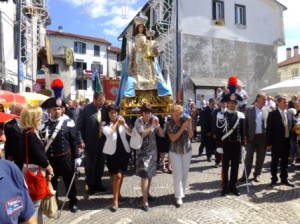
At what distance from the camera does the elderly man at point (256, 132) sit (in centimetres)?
713

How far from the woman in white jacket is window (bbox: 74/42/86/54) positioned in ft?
163

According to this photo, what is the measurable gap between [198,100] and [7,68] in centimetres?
1069

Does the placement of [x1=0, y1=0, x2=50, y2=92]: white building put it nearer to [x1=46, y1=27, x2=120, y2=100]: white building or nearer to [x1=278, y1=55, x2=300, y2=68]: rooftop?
[x1=46, y1=27, x2=120, y2=100]: white building

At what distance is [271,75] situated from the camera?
77.8 feet

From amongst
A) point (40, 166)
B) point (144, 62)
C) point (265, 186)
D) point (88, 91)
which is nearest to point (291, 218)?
point (265, 186)

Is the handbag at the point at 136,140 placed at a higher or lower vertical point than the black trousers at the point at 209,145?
higher

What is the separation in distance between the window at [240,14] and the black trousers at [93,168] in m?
18.6

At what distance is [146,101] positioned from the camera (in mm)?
8047

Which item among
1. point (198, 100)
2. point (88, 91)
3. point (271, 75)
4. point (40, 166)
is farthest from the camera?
point (88, 91)

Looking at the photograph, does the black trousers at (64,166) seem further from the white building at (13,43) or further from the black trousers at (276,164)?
the white building at (13,43)

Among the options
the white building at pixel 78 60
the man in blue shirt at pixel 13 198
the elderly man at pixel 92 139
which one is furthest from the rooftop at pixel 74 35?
the man in blue shirt at pixel 13 198

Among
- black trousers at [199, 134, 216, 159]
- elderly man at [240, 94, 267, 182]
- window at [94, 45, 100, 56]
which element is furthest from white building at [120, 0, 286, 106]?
window at [94, 45, 100, 56]

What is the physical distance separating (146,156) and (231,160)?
5.63 feet

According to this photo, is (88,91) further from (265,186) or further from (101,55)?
Answer: (265,186)
